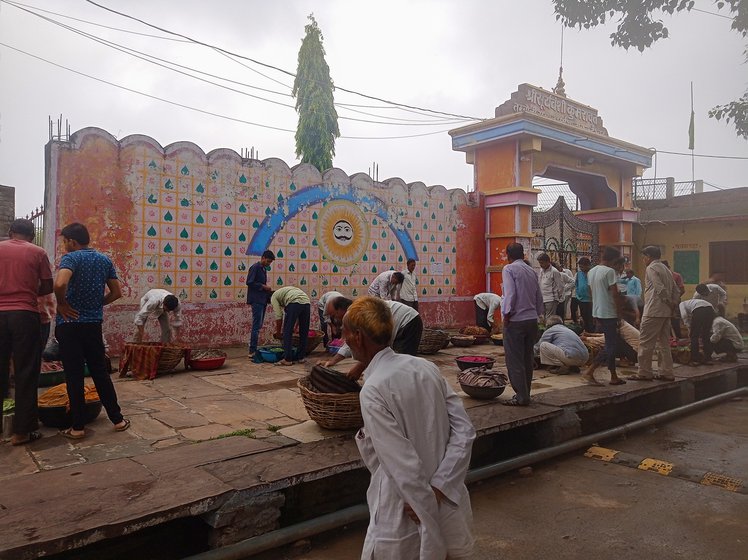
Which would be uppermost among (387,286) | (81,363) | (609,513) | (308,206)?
(308,206)

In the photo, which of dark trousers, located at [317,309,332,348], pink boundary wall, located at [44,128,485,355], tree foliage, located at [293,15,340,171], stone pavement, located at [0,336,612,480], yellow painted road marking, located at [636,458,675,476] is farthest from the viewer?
tree foliage, located at [293,15,340,171]

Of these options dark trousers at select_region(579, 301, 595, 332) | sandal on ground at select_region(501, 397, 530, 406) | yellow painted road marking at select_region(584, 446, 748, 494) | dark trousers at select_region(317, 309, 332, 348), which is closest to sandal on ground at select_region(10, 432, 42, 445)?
sandal on ground at select_region(501, 397, 530, 406)

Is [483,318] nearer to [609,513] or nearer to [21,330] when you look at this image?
[609,513]

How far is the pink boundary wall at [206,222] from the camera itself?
7.79m

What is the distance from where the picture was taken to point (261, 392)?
6.04 meters

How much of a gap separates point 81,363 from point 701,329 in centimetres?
855

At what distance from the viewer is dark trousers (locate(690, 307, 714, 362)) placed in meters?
8.30

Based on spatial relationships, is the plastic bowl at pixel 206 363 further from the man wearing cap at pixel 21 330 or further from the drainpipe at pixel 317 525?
the drainpipe at pixel 317 525

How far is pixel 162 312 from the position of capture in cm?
752

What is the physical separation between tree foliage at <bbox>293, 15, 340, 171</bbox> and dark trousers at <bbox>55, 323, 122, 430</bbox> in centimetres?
2065

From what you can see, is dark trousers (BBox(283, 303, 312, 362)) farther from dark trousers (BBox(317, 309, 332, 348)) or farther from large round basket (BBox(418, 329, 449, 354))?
large round basket (BBox(418, 329, 449, 354))

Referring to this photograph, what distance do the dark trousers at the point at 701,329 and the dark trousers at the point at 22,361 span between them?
342 inches

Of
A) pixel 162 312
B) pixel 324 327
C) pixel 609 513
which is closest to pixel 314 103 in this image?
pixel 324 327

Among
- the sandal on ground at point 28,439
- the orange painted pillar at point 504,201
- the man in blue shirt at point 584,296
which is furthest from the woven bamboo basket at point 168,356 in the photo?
the orange painted pillar at point 504,201
